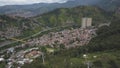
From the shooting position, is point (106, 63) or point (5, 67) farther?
point (5, 67)

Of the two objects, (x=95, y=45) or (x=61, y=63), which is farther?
(x=95, y=45)

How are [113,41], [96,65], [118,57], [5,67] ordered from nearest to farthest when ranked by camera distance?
[96,65]
[118,57]
[5,67]
[113,41]

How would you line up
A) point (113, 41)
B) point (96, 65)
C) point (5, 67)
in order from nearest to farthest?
point (96, 65) < point (5, 67) < point (113, 41)

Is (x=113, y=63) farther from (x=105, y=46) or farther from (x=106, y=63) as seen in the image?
(x=105, y=46)

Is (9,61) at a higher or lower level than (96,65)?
lower

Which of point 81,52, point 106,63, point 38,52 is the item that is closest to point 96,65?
point 106,63

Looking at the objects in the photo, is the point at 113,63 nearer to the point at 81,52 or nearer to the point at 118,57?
the point at 118,57

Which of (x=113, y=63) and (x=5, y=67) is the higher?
(x=113, y=63)

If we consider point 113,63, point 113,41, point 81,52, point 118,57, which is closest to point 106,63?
point 113,63

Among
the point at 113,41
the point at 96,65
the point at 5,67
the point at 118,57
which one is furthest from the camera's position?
the point at 113,41
